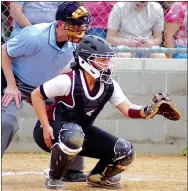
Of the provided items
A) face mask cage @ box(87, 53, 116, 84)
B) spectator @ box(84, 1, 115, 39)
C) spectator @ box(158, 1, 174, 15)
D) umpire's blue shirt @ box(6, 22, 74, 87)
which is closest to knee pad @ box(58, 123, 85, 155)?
face mask cage @ box(87, 53, 116, 84)

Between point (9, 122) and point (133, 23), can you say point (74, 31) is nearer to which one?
point (9, 122)

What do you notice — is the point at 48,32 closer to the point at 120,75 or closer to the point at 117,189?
the point at 117,189

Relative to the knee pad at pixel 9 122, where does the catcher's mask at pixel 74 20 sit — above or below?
above

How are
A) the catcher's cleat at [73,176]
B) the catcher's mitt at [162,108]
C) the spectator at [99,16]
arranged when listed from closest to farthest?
the catcher's mitt at [162,108], the catcher's cleat at [73,176], the spectator at [99,16]

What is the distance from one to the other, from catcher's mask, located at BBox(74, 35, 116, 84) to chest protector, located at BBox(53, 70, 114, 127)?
9cm

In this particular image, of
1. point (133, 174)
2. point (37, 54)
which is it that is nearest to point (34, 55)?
point (37, 54)

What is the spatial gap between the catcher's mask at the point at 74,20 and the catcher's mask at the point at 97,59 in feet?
0.41

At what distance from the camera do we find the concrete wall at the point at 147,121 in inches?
344

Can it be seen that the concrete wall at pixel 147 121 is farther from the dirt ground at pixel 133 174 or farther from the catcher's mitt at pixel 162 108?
the catcher's mitt at pixel 162 108

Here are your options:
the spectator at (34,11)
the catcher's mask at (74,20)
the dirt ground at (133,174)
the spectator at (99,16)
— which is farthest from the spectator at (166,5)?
the catcher's mask at (74,20)

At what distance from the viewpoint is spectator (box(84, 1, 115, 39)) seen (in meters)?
8.84

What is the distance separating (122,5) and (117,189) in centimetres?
324

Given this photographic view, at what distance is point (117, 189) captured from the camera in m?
6.07

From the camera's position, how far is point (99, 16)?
8.84 m
